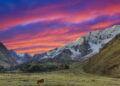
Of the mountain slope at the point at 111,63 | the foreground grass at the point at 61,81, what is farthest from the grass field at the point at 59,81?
the mountain slope at the point at 111,63

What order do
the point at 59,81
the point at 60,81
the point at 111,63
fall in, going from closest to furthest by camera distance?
the point at 60,81 < the point at 59,81 < the point at 111,63

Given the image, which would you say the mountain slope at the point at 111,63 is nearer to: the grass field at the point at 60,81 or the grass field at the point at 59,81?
the grass field at the point at 59,81

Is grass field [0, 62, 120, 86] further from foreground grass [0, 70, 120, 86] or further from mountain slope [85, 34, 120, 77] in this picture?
mountain slope [85, 34, 120, 77]

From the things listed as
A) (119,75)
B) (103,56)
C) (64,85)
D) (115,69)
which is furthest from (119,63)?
(64,85)

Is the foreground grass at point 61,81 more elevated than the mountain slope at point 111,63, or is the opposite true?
the mountain slope at point 111,63

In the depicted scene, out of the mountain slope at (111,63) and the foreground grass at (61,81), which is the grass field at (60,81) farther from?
the mountain slope at (111,63)

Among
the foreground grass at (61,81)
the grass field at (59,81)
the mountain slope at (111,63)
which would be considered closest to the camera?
the foreground grass at (61,81)

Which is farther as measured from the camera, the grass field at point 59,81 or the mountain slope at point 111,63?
the mountain slope at point 111,63

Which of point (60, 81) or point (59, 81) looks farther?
point (59, 81)

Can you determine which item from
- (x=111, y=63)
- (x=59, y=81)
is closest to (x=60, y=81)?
(x=59, y=81)

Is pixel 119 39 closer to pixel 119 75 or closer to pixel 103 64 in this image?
pixel 103 64

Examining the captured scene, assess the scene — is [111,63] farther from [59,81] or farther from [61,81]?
[59,81]

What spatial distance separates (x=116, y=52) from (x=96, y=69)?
2042cm

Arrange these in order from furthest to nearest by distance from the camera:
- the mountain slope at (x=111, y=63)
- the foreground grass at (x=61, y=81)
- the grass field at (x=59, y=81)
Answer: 1. the mountain slope at (x=111, y=63)
2. the grass field at (x=59, y=81)
3. the foreground grass at (x=61, y=81)
